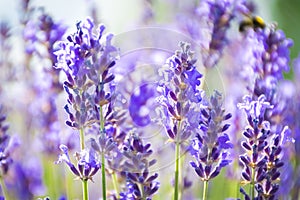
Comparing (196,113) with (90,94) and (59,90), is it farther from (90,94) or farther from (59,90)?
(59,90)

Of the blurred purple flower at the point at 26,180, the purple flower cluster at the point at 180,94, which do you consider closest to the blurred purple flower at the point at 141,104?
the purple flower cluster at the point at 180,94

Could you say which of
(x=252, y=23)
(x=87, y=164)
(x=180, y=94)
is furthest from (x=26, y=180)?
(x=252, y=23)

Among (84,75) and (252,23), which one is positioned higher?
(252,23)

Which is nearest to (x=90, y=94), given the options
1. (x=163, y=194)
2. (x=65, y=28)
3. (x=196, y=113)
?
(x=196, y=113)

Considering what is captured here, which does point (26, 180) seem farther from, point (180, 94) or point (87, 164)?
point (180, 94)

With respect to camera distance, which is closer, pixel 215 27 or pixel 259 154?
pixel 259 154
